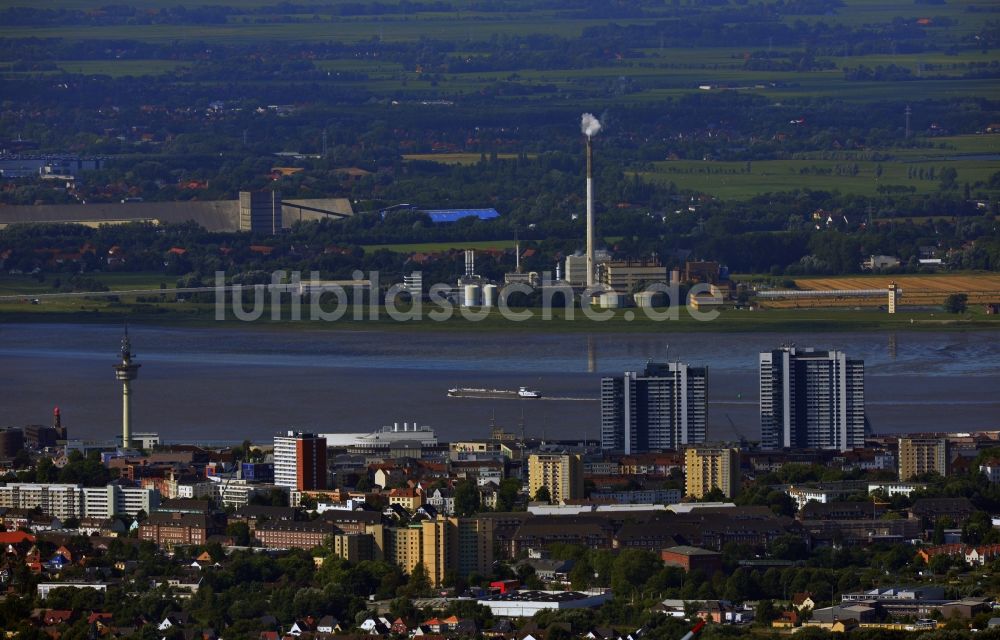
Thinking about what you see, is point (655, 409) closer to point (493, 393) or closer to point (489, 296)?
point (493, 393)

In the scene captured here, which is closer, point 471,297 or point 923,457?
point 923,457

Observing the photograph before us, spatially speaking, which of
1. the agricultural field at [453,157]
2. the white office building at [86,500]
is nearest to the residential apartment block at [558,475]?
the white office building at [86,500]

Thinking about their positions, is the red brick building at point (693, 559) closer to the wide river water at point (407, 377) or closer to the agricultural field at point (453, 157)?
the wide river water at point (407, 377)

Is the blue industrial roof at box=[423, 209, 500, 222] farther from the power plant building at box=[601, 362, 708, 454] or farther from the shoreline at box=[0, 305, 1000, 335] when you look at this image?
the power plant building at box=[601, 362, 708, 454]

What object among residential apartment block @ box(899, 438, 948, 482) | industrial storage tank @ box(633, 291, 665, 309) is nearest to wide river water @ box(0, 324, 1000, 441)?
residential apartment block @ box(899, 438, 948, 482)

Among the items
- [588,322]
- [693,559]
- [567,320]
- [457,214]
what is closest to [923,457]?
[693,559]

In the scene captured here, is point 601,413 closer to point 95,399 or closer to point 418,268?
point 95,399
